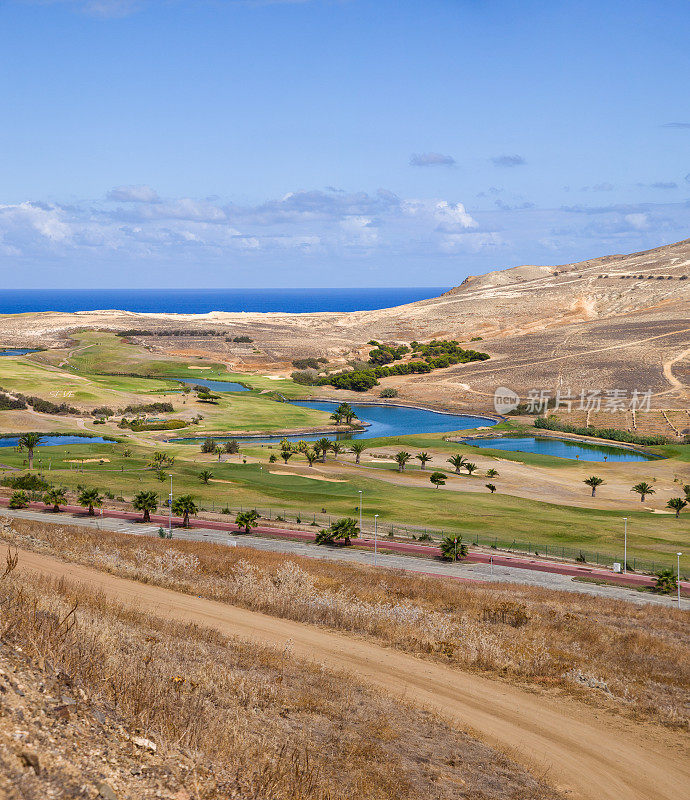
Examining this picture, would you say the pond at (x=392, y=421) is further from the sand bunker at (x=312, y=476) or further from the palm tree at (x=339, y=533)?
the palm tree at (x=339, y=533)

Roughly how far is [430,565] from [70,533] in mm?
22613

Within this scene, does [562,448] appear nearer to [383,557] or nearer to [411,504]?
[411,504]

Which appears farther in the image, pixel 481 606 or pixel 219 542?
pixel 219 542

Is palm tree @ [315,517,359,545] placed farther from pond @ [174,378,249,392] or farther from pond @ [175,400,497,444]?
pond @ [174,378,249,392]

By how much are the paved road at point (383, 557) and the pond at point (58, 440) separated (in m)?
44.7

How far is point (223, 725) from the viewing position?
13.3 metres

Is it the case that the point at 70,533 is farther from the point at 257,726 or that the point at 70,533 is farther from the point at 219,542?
the point at 257,726

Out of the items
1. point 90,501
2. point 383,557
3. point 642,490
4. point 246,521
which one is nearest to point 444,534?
point 383,557

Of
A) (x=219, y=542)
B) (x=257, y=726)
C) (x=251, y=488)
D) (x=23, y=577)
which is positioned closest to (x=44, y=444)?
(x=251, y=488)

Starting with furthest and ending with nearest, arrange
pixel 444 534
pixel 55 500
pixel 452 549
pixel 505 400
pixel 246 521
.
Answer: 1. pixel 505 400
2. pixel 55 500
3. pixel 444 534
4. pixel 246 521
5. pixel 452 549

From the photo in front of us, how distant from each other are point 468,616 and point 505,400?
134548 millimetres

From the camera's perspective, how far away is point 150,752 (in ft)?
36.3

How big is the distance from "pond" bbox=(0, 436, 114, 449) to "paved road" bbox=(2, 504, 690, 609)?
44708 mm

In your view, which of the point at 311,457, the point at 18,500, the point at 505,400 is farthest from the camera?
the point at 505,400
